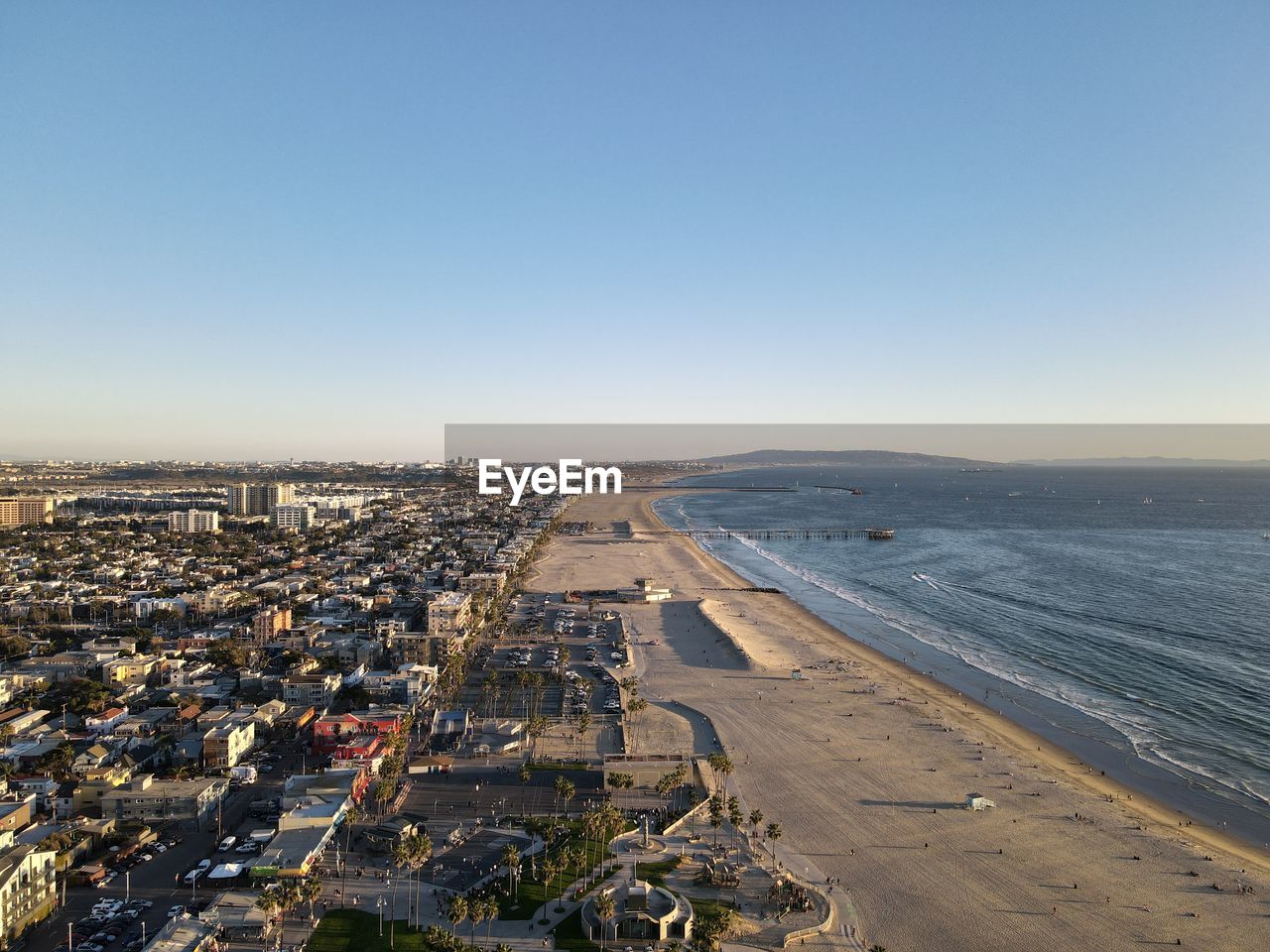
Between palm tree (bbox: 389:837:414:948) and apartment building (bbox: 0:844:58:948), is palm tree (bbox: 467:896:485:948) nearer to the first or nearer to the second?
palm tree (bbox: 389:837:414:948)

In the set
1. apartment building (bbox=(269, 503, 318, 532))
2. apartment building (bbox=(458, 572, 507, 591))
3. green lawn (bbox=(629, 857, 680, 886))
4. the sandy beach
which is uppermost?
apartment building (bbox=(269, 503, 318, 532))

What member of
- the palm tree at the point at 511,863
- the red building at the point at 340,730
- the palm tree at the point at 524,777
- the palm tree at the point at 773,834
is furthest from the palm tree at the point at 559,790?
the red building at the point at 340,730

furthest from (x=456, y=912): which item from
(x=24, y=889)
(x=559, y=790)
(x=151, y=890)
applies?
(x=24, y=889)

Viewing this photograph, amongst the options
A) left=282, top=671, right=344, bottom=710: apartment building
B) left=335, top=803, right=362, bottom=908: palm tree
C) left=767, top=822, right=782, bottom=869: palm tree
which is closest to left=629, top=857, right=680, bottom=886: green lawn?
left=767, top=822, right=782, bottom=869: palm tree

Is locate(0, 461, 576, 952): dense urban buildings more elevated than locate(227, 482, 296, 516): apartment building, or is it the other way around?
locate(227, 482, 296, 516): apartment building

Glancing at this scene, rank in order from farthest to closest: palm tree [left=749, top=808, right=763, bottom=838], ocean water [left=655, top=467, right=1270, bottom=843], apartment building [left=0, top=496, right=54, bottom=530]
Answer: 1. apartment building [left=0, top=496, right=54, bottom=530]
2. ocean water [left=655, top=467, right=1270, bottom=843]
3. palm tree [left=749, top=808, right=763, bottom=838]

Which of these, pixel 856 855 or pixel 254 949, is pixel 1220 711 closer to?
pixel 856 855
